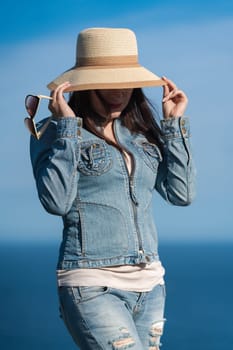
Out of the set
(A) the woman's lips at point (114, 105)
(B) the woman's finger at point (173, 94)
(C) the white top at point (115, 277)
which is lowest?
(C) the white top at point (115, 277)

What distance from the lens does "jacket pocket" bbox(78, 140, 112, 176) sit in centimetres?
455

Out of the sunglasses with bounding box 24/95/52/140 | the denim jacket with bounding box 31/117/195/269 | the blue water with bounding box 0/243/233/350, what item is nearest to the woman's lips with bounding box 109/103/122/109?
the denim jacket with bounding box 31/117/195/269

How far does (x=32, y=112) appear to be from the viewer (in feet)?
15.3

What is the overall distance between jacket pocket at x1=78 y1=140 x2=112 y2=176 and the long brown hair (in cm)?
8

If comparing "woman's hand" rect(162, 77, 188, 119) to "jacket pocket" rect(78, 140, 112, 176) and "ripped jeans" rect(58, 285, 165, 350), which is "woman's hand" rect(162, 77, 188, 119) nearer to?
"jacket pocket" rect(78, 140, 112, 176)

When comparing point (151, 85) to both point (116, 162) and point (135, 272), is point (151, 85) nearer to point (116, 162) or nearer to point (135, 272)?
point (116, 162)

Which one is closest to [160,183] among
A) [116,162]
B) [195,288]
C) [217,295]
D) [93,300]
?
[116,162]

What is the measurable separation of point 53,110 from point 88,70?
0.63ft

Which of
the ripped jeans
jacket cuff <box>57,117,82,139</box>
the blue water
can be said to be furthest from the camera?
the blue water

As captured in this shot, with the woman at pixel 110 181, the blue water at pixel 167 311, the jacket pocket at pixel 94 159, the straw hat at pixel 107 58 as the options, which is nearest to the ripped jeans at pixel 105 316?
the woman at pixel 110 181

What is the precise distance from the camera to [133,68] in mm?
4766

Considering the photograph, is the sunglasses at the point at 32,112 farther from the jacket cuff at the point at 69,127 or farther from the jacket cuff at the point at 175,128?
the jacket cuff at the point at 175,128

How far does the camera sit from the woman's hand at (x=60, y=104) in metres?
4.61

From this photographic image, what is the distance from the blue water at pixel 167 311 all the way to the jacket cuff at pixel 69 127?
857 cm
